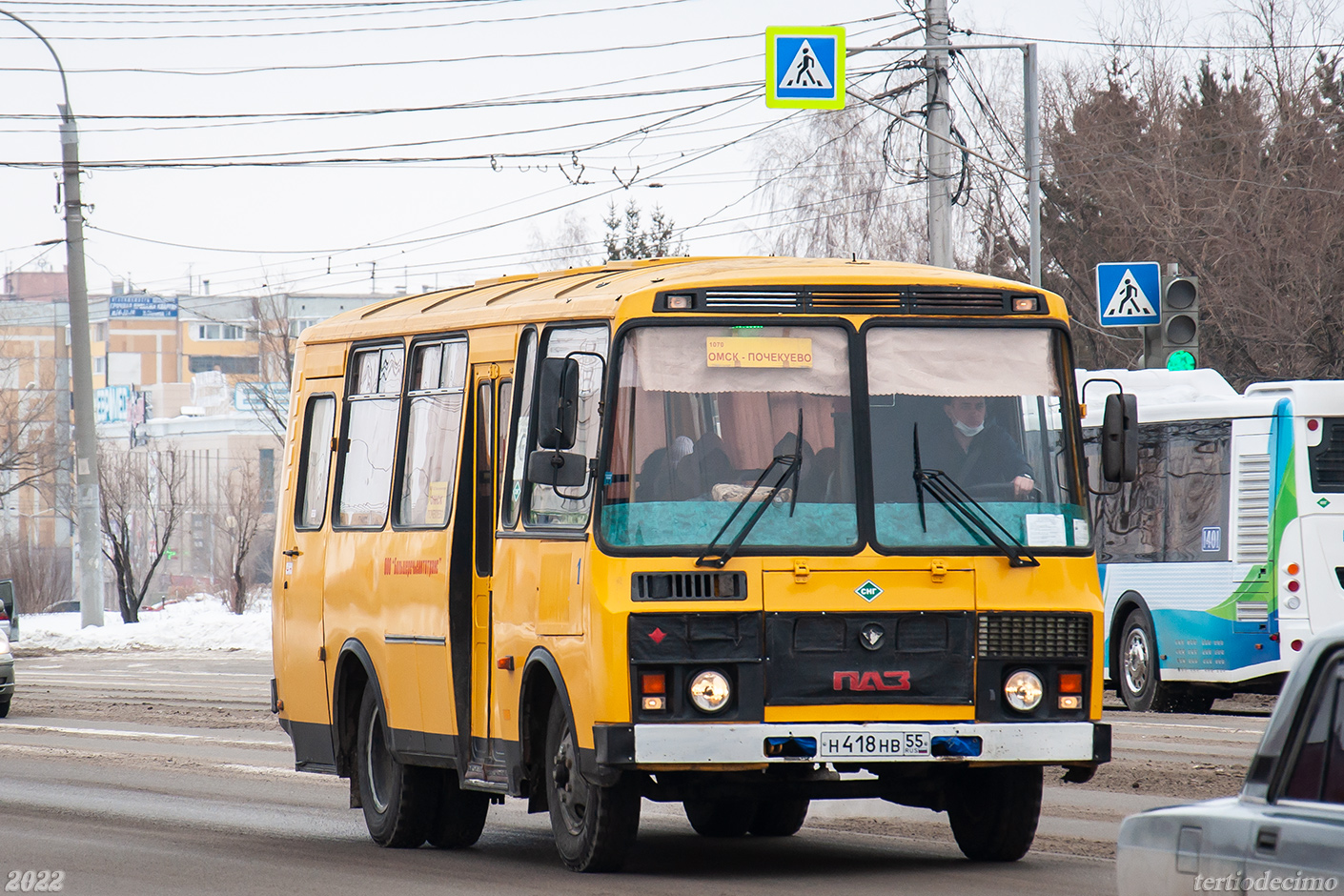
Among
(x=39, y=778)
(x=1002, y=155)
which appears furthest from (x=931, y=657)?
(x=1002, y=155)

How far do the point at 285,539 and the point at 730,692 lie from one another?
474 centimetres

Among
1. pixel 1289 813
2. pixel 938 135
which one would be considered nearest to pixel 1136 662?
pixel 938 135

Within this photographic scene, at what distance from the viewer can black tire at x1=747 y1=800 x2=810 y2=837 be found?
11469 mm

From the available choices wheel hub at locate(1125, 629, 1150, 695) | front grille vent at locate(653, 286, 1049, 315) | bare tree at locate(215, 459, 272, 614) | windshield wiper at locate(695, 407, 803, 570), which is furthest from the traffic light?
bare tree at locate(215, 459, 272, 614)

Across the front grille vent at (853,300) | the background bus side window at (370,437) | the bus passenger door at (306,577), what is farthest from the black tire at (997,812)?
the bus passenger door at (306,577)

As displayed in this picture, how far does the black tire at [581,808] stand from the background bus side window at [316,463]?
3.18 m

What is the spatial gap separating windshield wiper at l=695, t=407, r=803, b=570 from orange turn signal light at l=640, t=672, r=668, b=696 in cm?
49

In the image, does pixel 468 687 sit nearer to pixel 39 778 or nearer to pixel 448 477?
pixel 448 477

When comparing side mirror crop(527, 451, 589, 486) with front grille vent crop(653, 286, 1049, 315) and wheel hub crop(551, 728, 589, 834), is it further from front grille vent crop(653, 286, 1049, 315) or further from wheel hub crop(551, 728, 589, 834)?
wheel hub crop(551, 728, 589, 834)

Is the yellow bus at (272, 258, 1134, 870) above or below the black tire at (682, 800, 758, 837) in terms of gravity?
above

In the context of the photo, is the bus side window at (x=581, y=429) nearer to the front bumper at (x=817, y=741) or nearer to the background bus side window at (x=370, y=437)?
the front bumper at (x=817, y=741)

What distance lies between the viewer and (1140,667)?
2097 centimetres

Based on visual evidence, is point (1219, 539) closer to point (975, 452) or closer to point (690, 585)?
point (975, 452)

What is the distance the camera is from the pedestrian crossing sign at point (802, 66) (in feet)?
76.7
